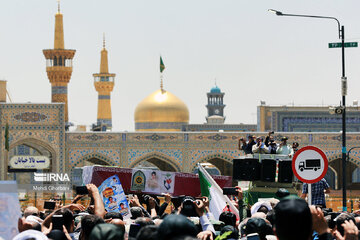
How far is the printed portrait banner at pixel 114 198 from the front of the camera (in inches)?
351

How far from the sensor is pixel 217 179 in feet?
40.7

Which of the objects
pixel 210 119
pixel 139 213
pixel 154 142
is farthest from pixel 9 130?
pixel 139 213

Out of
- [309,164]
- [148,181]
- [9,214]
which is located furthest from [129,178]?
[9,214]

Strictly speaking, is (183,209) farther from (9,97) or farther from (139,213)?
(9,97)

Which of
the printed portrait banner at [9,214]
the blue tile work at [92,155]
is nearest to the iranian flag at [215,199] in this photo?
the printed portrait banner at [9,214]

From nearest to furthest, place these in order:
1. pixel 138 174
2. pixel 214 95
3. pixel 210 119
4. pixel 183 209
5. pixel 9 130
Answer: pixel 183 209
pixel 138 174
pixel 9 130
pixel 210 119
pixel 214 95

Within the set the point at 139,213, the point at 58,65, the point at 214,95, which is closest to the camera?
the point at 139,213

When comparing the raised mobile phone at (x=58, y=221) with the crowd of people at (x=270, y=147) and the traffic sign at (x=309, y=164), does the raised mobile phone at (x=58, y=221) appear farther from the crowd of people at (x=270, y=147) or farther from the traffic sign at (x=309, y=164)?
the crowd of people at (x=270, y=147)

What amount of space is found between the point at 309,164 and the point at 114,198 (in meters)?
2.24

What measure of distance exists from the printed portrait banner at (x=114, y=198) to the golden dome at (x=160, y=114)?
4650 cm

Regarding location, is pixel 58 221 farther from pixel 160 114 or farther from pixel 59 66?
pixel 160 114

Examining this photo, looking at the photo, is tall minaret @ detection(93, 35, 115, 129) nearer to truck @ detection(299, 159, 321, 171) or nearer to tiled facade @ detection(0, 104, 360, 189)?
tiled facade @ detection(0, 104, 360, 189)

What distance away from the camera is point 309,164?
7.99m

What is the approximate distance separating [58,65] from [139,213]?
4117cm
